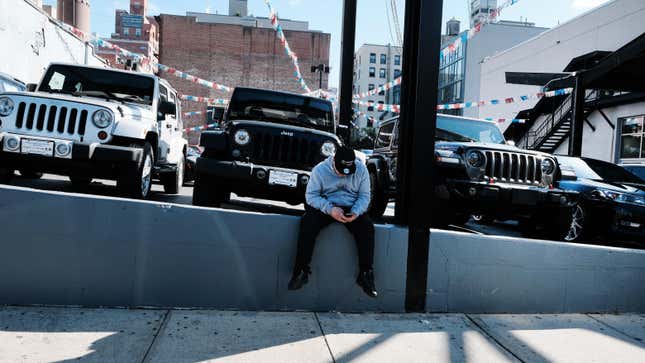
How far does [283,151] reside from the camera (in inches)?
223

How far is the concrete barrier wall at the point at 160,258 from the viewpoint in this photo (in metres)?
3.68

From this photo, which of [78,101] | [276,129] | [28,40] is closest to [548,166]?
[276,129]

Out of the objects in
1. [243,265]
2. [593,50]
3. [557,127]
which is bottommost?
[243,265]

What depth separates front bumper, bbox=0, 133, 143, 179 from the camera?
17.9ft

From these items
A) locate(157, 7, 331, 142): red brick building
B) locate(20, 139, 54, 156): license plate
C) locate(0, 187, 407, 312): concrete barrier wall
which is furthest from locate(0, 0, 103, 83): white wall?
locate(157, 7, 331, 142): red brick building

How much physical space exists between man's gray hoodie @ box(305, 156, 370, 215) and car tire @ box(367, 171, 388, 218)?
2.84 m

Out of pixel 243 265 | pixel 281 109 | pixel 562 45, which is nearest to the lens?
pixel 243 265

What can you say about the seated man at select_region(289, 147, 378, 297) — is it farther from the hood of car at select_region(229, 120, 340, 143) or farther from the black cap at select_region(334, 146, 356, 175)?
the hood of car at select_region(229, 120, 340, 143)

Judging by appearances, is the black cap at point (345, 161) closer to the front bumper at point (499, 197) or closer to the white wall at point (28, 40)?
the front bumper at point (499, 197)

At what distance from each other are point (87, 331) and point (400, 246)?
8.32 feet

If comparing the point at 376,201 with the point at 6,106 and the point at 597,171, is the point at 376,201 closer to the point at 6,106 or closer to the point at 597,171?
the point at 597,171

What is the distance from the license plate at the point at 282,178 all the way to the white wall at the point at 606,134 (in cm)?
1776

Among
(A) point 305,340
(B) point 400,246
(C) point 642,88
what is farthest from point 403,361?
(C) point 642,88

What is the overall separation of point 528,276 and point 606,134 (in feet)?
62.2
